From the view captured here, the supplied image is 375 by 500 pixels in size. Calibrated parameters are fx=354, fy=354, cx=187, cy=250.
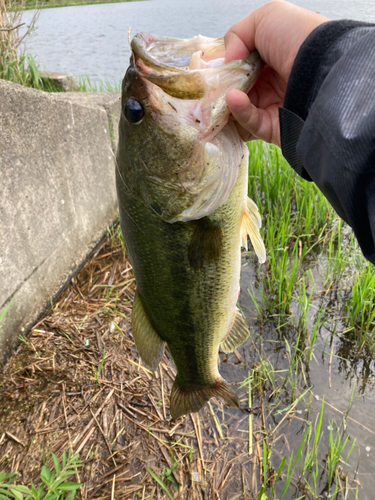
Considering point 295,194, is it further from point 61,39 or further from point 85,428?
point 61,39

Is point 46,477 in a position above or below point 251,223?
below

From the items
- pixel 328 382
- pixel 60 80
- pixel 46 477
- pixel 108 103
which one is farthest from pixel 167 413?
pixel 60 80

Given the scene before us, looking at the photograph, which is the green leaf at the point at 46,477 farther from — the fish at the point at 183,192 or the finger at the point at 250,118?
the finger at the point at 250,118

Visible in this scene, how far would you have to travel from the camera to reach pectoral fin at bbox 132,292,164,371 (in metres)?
1.65

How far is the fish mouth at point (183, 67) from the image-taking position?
1.15 m

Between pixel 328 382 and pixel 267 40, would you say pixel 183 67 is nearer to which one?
pixel 267 40

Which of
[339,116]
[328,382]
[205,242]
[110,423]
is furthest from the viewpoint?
[328,382]

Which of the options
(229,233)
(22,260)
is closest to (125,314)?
(22,260)

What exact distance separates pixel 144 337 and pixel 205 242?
0.59m

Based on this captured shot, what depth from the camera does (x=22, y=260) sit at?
2646mm

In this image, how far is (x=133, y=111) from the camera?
1244 millimetres

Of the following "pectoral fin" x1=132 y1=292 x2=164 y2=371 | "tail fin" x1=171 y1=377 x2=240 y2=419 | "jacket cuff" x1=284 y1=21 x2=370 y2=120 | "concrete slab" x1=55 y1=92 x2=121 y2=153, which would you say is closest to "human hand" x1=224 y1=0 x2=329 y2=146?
"jacket cuff" x1=284 y1=21 x2=370 y2=120

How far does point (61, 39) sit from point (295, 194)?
49.0 ft

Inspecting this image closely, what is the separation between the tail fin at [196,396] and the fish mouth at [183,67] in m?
1.33
